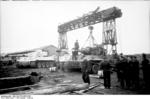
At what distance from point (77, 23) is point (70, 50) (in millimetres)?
1653

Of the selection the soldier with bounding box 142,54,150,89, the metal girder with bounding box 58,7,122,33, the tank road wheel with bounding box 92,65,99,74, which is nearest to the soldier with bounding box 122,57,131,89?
the soldier with bounding box 142,54,150,89

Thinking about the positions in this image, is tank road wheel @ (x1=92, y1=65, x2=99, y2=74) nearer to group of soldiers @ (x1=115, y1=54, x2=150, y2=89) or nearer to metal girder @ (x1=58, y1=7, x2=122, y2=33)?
metal girder @ (x1=58, y1=7, x2=122, y2=33)

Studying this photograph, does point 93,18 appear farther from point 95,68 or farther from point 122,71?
point 122,71

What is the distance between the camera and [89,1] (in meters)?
4.98

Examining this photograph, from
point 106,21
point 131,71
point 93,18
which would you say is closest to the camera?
point 131,71

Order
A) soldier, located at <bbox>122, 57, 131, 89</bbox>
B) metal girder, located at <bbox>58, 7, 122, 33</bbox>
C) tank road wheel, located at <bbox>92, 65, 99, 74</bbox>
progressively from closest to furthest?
soldier, located at <bbox>122, 57, 131, 89</bbox> → metal girder, located at <bbox>58, 7, 122, 33</bbox> → tank road wheel, located at <bbox>92, 65, 99, 74</bbox>

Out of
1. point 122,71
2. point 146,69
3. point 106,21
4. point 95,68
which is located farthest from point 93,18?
point 146,69

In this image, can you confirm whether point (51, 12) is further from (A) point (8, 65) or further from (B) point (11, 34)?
(A) point (8, 65)

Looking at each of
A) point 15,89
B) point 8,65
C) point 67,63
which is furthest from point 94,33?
point 8,65

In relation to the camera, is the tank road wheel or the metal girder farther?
the tank road wheel

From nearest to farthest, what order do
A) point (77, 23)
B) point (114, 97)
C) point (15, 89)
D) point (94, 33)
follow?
point (114, 97), point (15, 89), point (94, 33), point (77, 23)

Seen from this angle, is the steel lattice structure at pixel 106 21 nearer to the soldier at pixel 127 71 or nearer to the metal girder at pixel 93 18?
the metal girder at pixel 93 18

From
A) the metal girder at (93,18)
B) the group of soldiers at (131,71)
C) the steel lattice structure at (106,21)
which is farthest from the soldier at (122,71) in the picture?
the metal girder at (93,18)

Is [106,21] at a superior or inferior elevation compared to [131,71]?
superior
